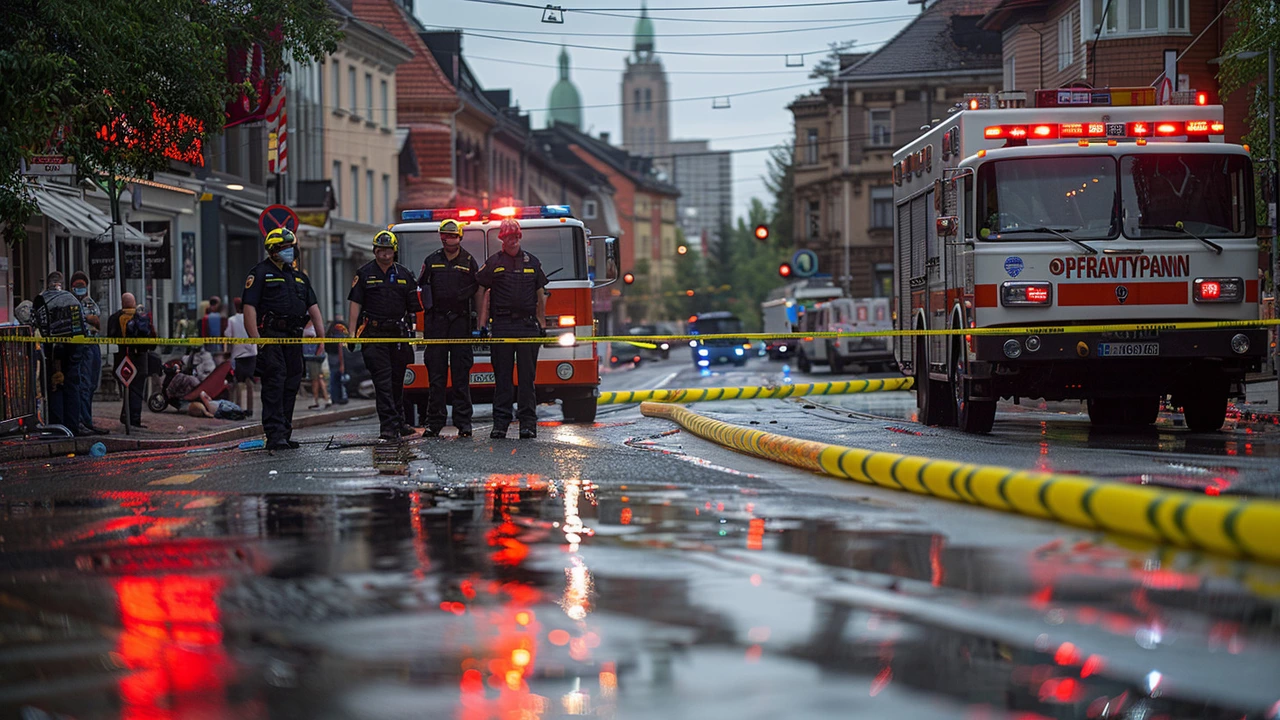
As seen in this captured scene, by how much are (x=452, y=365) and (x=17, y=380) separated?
3.97 m

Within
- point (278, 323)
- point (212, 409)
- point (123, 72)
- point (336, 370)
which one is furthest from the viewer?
point (336, 370)

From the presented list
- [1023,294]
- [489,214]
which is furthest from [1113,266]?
[489,214]

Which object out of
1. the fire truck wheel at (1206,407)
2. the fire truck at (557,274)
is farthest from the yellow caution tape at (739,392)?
the fire truck wheel at (1206,407)

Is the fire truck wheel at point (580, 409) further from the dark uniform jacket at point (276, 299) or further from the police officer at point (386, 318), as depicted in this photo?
the dark uniform jacket at point (276, 299)

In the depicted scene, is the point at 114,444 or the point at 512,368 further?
the point at 114,444

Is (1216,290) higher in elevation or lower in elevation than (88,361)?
higher

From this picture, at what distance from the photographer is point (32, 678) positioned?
4957 mm

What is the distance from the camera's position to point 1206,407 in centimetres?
1570

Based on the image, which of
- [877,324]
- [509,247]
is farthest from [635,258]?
[509,247]

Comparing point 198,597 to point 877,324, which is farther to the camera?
point 877,324

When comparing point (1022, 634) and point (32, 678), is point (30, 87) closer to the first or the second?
point (32, 678)

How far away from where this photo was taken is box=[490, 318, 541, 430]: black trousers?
1570cm

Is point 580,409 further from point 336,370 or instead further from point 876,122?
point 876,122

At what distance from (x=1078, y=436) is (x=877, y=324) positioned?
111ft
